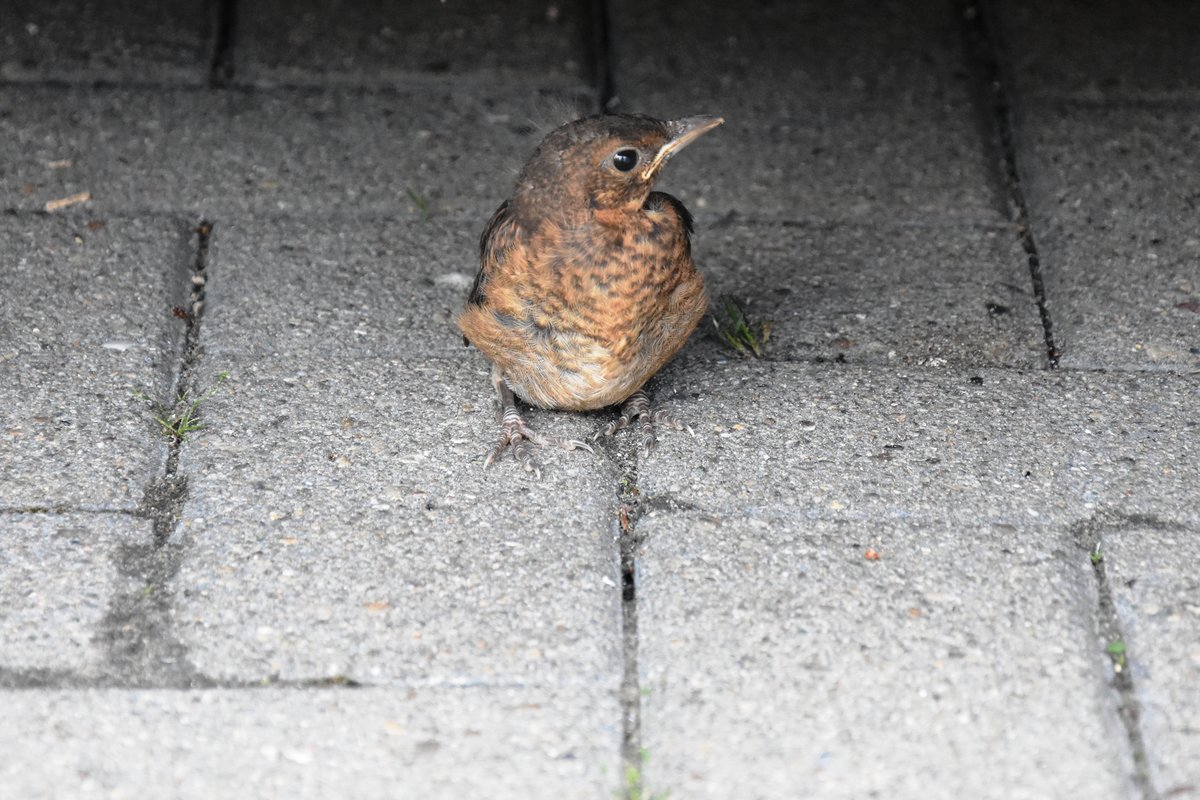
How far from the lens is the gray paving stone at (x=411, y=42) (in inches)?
222

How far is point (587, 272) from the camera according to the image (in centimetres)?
375

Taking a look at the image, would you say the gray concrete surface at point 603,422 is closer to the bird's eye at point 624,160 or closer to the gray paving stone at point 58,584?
the gray paving stone at point 58,584

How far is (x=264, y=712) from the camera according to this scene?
3129 millimetres

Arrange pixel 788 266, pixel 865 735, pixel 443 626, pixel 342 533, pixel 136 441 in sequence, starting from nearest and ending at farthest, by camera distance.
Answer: pixel 865 735 < pixel 443 626 < pixel 342 533 < pixel 136 441 < pixel 788 266

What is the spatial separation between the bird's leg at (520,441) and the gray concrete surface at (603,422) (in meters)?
0.04

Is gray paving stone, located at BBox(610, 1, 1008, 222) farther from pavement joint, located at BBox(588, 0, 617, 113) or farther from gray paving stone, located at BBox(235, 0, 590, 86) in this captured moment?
gray paving stone, located at BBox(235, 0, 590, 86)

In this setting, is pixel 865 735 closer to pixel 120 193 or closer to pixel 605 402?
pixel 605 402

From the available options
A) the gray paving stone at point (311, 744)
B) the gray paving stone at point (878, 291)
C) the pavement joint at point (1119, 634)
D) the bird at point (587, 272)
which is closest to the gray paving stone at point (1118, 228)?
the gray paving stone at point (878, 291)

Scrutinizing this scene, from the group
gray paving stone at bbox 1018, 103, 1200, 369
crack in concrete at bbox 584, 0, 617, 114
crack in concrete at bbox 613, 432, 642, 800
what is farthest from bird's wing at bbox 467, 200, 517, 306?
gray paving stone at bbox 1018, 103, 1200, 369

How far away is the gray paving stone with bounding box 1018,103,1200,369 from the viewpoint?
4.44m

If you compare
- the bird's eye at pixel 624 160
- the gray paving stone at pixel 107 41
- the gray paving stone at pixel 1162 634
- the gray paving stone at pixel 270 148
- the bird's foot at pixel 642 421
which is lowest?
the gray paving stone at pixel 1162 634

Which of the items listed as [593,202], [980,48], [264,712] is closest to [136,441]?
[264,712]

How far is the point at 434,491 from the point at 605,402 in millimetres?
538

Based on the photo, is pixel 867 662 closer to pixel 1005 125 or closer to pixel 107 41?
pixel 1005 125
